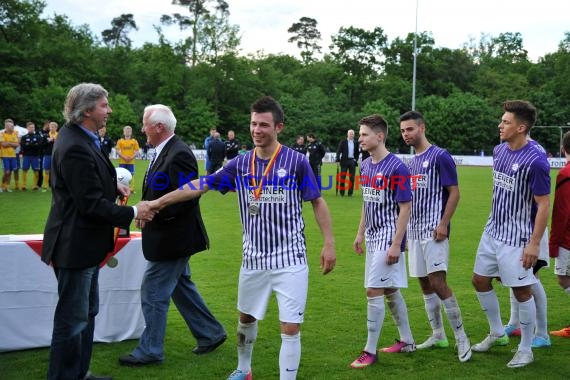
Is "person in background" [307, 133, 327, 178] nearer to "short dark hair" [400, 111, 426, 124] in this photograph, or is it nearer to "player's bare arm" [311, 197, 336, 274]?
"short dark hair" [400, 111, 426, 124]

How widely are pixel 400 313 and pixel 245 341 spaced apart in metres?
1.62

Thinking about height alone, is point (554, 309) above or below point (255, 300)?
below

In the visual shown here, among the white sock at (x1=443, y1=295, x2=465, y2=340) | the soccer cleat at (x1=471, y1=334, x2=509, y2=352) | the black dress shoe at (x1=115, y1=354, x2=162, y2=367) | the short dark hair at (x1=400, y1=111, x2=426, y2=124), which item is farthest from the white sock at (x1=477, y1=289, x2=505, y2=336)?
the black dress shoe at (x1=115, y1=354, x2=162, y2=367)

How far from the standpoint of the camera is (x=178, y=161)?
17.3 feet

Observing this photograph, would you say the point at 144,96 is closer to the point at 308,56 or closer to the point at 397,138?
the point at 397,138

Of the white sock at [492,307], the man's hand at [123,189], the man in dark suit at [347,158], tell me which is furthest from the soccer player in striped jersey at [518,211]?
the man in dark suit at [347,158]

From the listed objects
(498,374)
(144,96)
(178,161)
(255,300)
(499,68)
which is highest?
(499,68)

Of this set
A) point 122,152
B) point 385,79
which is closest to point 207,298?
point 122,152

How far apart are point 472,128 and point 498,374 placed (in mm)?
61698

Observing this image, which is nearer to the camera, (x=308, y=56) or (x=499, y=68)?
(x=499, y=68)

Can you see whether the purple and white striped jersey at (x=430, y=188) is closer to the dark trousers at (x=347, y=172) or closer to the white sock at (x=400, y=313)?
the white sock at (x=400, y=313)

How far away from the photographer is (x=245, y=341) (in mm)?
4863


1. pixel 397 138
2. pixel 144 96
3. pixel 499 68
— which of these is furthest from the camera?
pixel 499 68

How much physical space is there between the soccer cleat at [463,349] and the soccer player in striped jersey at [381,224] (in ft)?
2.39
